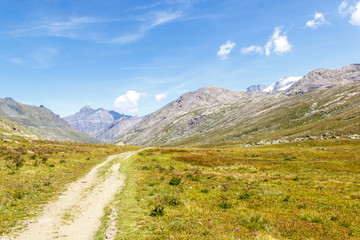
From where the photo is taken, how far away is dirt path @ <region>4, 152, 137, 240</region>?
9.20 metres

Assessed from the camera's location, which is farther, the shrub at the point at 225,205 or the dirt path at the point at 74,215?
the shrub at the point at 225,205

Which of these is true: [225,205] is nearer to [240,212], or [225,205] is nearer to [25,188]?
[240,212]

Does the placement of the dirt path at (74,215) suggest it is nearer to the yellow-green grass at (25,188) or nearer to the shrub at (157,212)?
the yellow-green grass at (25,188)

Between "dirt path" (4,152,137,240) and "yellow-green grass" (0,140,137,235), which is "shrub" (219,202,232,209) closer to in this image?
"dirt path" (4,152,137,240)

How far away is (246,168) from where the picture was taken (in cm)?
2877

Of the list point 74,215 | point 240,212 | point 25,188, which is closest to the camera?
point 240,212

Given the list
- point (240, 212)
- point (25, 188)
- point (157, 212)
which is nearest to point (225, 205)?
point (240, 212)

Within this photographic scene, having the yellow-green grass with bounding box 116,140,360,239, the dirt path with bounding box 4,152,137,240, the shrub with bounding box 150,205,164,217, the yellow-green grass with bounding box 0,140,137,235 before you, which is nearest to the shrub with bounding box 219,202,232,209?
the yellow-green grass with bounding box 116,140,360,239

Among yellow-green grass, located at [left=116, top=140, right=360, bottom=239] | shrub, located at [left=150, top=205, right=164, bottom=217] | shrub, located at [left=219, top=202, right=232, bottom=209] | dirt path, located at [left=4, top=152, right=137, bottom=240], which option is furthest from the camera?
shrub, located at [left=219, top=202, right=232, bottom=209]

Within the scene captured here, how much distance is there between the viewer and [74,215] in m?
11.7

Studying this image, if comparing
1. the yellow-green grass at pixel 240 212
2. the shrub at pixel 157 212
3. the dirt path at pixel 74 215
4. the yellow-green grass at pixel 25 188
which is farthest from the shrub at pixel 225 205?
the yellow-green grass at pixel 25 188

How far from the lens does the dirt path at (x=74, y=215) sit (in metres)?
9.20

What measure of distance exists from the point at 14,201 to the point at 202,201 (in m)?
13.1

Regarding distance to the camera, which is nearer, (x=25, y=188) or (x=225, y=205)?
(x=225, y=205)
